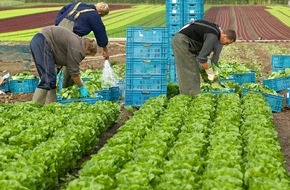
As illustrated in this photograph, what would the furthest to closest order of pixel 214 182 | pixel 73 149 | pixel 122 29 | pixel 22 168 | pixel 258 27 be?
1. pixel 258 27
2. pixel 122 29
3. pixel 73 149
4. pixel 22 168
5. pixel 214 182

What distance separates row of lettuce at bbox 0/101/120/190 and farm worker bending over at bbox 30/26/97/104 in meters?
0.59

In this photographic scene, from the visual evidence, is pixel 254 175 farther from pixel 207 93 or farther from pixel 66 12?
pixel 66 12

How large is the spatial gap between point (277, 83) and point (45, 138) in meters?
7.59

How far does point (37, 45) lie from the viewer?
11.2 meters

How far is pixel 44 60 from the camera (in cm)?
1113

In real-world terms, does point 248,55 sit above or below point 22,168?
below

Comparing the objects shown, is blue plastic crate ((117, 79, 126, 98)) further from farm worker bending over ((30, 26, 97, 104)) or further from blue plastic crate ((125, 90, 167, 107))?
farm worker bending over ((30, 26, 97, 104))

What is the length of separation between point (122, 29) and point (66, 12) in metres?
25.8

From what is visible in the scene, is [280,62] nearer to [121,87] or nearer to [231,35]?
[121,87]

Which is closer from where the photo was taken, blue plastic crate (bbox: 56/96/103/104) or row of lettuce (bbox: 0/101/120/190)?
row of lettuce (bbox: 0/101/120/190)

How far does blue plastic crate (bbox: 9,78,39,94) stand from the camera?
49.5 feet

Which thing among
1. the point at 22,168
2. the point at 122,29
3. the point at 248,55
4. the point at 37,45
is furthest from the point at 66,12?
the point at 122,29

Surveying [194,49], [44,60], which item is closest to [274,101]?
[194,49]

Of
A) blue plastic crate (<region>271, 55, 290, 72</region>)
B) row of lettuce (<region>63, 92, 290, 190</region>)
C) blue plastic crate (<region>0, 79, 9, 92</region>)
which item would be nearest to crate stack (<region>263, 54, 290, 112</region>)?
blue plastic crate (<region>271, 55, 290, 72</region>)
